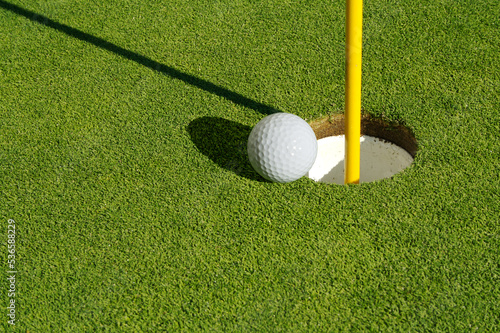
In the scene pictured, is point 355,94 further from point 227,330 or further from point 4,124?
point 4,124

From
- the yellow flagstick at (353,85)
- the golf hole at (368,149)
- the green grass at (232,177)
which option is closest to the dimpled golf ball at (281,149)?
the green grass at (232,177)

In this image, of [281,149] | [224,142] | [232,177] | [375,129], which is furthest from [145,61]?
[375,129]

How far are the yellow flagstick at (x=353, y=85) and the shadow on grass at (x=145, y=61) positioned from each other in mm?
752

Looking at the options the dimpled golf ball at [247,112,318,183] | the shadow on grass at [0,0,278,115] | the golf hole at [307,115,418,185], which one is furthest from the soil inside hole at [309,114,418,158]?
the dimpled golf ball at [247,112,318,183]

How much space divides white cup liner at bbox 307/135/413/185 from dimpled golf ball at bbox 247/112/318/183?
1.91 feet

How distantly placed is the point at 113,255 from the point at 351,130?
1.57 metres

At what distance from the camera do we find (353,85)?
273cm

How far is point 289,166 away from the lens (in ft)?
9.62

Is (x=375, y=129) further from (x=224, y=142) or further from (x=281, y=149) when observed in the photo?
(x=224, y=142)

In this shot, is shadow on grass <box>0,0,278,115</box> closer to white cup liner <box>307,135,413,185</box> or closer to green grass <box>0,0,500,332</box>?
green grass <box>0,0,500,332</box>

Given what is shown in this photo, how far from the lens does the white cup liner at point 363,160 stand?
3.54m

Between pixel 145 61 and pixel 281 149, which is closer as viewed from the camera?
pixel 281 149

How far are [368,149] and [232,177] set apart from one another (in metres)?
1.11

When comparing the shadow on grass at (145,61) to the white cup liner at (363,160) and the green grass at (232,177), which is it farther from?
the white cup liner at (363,160)
